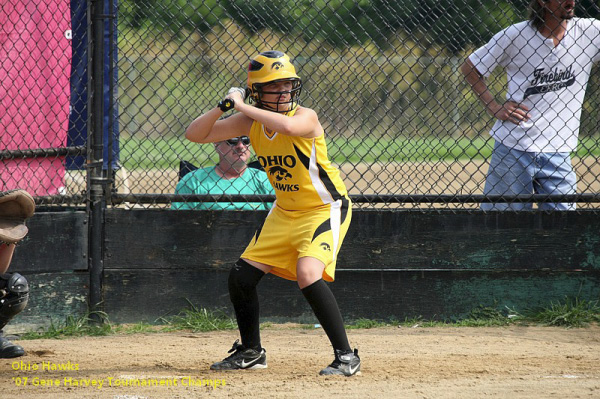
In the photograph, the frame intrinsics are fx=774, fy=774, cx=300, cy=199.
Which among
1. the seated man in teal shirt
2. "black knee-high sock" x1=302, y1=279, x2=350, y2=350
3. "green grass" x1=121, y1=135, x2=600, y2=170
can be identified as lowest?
"black knee-high sock" x1=302, y1=279, x2=350, y2=350

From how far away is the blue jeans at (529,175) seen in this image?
5.32 meters

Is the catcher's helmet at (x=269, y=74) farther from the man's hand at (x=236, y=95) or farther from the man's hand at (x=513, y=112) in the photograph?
the man's hand at (x=513, y=112)

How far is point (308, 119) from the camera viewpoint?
4000mm

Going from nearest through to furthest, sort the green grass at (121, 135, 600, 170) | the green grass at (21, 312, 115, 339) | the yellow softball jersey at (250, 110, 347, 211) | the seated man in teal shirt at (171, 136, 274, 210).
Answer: the yellow softball jersey at (250, 110, 347, 211) → the green grass at (21, 312, 115, 339) → the seated man in teal shirt at (171, 136, 274, 210) → the green grass at (121, 135, 600, 170)

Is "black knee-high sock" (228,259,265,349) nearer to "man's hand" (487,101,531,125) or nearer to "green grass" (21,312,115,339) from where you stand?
"green grass" (21,312,115,339)

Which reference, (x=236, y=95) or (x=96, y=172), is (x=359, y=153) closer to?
(x=96, y=172)

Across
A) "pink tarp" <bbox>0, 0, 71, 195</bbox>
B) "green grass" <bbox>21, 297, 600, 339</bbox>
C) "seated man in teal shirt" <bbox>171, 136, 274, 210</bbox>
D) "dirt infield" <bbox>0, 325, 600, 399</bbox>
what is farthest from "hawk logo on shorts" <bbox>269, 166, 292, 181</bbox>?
"pink tarp" <bbox>0, 0, 71, 195</bbox>

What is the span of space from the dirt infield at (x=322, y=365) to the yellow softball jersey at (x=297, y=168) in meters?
0.93

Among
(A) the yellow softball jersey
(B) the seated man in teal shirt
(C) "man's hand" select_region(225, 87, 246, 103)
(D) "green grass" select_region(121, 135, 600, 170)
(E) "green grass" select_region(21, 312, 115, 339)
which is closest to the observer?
(C) "man's hand" select_region(225, 87, 246, 103)

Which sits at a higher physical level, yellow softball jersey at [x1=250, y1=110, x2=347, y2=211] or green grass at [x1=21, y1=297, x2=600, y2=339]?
yellow softball jersey at [x1=250, y1=110, x2=347, y2=211]

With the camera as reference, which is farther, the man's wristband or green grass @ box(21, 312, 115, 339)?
green grass @ box(21, 312, 115, 339)

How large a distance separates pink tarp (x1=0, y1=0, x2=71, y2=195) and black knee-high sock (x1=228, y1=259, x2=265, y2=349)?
1.98 m

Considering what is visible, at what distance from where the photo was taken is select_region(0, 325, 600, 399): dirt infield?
3.71 m

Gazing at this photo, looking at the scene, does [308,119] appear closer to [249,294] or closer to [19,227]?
[249,294]
